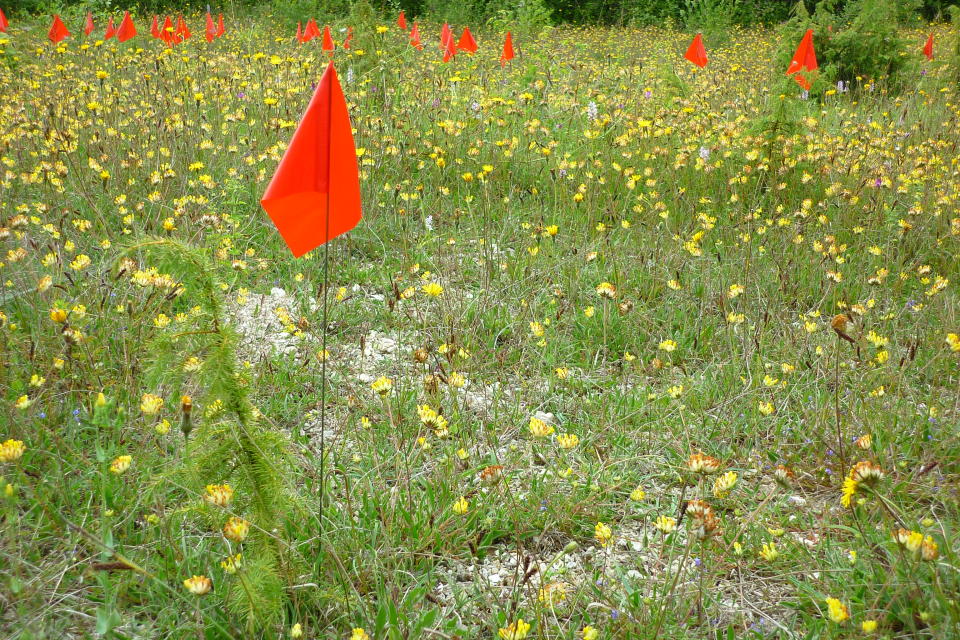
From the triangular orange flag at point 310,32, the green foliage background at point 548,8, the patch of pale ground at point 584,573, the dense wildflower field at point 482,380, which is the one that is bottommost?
the patch of pale ground at point 584,573

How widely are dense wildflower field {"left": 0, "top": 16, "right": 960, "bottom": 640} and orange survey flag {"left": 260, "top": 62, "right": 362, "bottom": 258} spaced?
0.21 m

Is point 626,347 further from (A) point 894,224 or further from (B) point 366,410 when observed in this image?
(A) point 894,224

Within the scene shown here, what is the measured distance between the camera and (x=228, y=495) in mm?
1277

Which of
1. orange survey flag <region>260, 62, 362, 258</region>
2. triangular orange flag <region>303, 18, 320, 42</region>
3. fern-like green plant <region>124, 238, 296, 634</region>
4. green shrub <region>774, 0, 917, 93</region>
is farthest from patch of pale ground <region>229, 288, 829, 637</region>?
green shrub <region>774, 0, 917, 93</region>

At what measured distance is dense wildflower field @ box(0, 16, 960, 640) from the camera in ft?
5.05

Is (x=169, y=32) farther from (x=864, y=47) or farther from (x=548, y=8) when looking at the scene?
(x=548, y=8)

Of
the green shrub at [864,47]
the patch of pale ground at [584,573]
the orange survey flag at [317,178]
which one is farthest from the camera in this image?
the green shrub at [864,47]

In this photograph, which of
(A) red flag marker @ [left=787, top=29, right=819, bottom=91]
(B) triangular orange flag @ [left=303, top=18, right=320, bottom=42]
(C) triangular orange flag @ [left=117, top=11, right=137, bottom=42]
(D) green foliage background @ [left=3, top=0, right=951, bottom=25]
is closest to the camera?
(A) red flag marker @ [left=787, top=29, right=819, bottom=91]

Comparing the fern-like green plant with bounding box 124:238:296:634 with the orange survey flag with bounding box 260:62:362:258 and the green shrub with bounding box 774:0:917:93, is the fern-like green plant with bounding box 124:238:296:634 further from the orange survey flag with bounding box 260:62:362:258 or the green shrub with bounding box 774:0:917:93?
the green shrub with bounding box 774:0:917:93

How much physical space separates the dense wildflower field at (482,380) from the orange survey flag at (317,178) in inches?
8.4

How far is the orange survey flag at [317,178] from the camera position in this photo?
1.35 meters

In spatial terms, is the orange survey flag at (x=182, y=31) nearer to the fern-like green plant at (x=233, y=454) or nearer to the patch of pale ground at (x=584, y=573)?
the patch of pale ground at (x=584, y=573)

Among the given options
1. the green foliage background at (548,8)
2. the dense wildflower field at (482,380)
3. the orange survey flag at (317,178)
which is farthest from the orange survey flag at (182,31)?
the orange survey flag at (317,178)

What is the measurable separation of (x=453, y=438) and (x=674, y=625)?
0.93m
